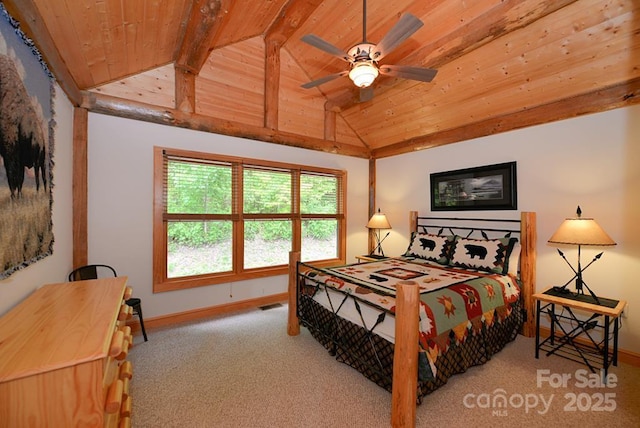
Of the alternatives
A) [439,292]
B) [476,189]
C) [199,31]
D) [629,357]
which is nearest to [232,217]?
[199,31]

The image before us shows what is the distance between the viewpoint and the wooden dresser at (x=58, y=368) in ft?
3.06

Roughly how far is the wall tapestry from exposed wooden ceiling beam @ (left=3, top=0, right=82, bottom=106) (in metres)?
0.06

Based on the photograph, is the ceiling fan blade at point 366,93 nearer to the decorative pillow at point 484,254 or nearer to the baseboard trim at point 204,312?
the decorative pillow at point 484,254

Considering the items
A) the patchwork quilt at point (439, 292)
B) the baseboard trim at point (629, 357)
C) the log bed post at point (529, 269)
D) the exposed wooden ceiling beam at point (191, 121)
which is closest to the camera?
the patchwork quilt at point (439, 292)

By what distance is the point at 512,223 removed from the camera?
135 inches

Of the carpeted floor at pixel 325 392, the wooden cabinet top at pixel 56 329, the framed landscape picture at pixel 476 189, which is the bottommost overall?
the carpeted floor at pixel 325 392

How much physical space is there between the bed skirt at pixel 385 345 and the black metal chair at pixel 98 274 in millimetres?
1691

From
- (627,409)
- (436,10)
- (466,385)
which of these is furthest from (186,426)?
(436,10)

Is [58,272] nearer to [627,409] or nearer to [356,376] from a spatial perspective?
[356,376]

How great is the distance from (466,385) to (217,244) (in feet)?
10.4

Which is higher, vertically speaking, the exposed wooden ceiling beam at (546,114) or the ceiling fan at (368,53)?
the ceiling fan at (368,53)

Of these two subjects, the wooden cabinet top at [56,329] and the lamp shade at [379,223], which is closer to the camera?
the wooden cabinet top at [56,329]

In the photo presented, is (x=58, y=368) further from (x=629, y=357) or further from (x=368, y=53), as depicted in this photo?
(x=629, y=357)

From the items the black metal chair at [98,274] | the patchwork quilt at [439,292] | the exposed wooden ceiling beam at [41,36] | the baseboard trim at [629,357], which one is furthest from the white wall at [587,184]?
the exposed wooden ceiling beam at [41,36]
